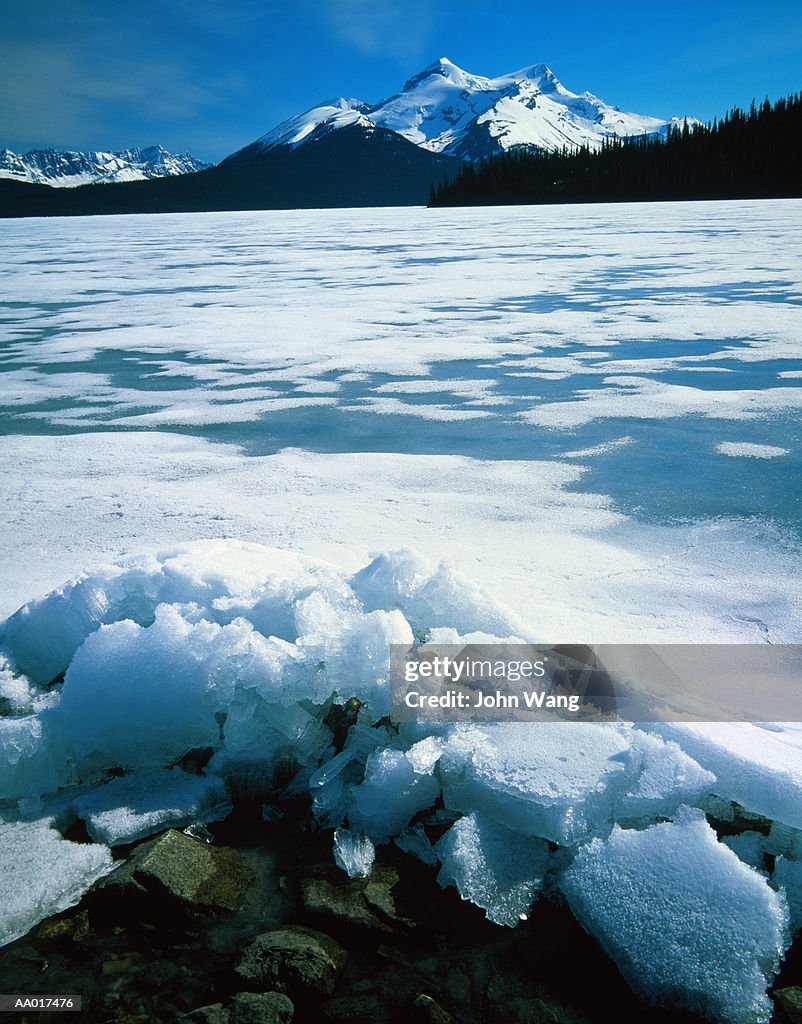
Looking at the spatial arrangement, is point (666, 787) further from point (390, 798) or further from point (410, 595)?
point (410, 595)

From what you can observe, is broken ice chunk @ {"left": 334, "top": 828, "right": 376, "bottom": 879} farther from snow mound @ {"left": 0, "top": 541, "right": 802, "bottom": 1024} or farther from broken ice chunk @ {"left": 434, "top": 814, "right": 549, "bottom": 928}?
broken ice chunk @ {"left": 434, "top": 814, "right": 549, "bottom": 928}

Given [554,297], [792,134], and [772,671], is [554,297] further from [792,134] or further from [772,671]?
[792,134]

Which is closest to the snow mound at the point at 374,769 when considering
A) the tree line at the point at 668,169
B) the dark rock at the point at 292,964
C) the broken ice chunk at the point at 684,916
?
the broken ice chunk at the point at 684,916

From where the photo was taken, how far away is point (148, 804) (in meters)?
1.36

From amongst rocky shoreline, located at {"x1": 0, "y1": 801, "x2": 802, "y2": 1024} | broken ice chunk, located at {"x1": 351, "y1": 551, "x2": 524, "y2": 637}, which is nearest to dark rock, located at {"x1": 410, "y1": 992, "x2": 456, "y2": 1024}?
rocky shoreline, located at {"x1": 0, "y1": 801, "x2": 802, "y2": 1024}

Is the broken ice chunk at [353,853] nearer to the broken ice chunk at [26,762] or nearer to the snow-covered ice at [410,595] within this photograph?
the snow-covered ice at [410,595]

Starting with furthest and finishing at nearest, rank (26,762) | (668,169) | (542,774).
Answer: (668,169) < (26,762) < (542,774)

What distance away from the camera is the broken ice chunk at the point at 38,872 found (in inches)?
45.3

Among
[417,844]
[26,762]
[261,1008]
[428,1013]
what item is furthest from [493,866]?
[26,762]

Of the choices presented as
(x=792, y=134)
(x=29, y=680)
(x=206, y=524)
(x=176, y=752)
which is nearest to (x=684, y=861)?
(x=176, y=752)

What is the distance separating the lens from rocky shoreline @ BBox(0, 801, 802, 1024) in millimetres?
1014

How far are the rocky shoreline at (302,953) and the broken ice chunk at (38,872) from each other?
26 millimetres

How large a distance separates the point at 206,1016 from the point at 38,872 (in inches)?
17.2

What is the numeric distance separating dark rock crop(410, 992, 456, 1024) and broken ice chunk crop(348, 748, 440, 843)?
322mm
